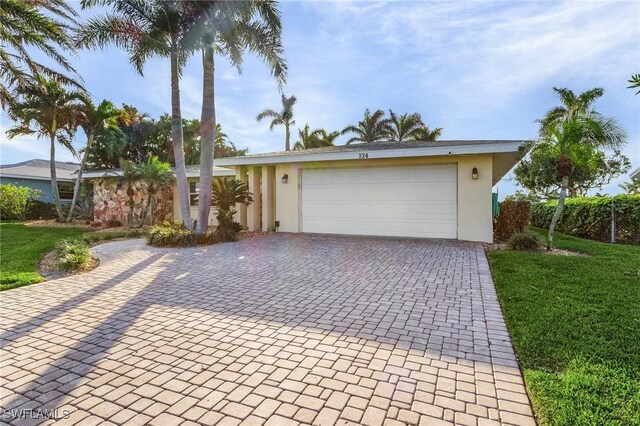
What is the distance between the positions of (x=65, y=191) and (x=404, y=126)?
25.8 meters

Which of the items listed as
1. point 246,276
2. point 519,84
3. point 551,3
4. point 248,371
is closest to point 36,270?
point 246,276

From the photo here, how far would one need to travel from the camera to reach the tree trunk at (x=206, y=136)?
1049 centimetres

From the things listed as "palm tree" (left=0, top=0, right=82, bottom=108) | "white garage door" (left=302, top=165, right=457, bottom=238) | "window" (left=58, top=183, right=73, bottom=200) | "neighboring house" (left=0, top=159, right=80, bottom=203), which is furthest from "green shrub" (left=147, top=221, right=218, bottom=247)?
"window" (left=58, top=183, right=73, bottom=200)

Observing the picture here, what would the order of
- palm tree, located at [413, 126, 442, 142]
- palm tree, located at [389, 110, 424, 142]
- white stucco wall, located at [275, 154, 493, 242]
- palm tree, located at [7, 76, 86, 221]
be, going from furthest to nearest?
palm tree, located at [389, 110, 424, 142]
palm tree, located at [413, 126, 442, 142]
palm tree, located at [7, 76, 86, 221]
white stucco wall, located at [275, 154, 493, 242]

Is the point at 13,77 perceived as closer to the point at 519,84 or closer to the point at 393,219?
the point at 393,219

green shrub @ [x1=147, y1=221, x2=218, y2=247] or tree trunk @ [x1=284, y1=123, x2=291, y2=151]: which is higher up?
tree trunk @ [x1=284, y1=123, x2=291, y2=151]

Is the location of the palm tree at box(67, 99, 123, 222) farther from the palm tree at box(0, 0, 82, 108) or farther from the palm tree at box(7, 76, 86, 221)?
the palm tree at box(0, 0, 82, 108)

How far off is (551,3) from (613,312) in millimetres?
6866

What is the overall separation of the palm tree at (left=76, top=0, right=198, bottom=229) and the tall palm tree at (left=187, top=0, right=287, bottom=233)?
1.60ft

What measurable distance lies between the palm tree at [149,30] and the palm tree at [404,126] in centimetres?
2083

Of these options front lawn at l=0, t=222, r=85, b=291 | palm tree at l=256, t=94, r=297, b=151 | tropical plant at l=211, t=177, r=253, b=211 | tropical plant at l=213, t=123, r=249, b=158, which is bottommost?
front lawn at l=0, t=222, r=85, b=291

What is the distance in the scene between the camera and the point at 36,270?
6.66 meters

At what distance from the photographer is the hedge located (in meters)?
10.5

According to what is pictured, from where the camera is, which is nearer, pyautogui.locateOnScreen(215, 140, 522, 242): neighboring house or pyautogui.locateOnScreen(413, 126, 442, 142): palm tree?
pyautogui.locateOnScreen(215, 140, 522, 242): neighboring house
